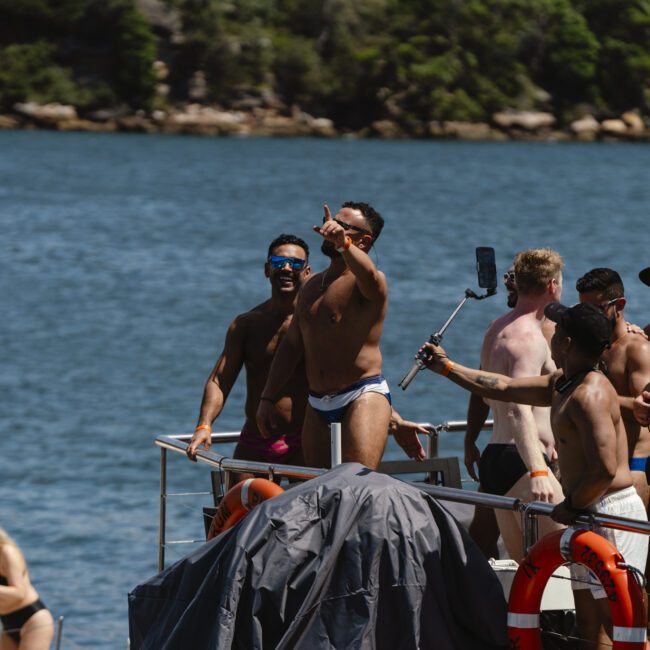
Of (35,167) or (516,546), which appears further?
(35,167)

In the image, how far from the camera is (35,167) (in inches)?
2931

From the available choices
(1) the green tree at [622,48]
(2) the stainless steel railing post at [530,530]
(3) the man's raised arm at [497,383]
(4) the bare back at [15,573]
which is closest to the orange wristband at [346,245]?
(3) the man's raised arm at [497,383]

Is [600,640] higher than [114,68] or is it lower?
lower

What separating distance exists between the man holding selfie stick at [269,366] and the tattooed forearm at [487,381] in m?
1.55

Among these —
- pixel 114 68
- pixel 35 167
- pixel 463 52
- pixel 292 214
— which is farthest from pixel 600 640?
pixel 463 52

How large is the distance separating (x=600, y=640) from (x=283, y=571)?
4.06ft

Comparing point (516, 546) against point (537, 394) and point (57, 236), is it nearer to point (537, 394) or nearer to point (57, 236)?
point (537, 394)

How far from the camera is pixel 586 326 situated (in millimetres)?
5664

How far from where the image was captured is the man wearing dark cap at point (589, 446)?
555 centimetres

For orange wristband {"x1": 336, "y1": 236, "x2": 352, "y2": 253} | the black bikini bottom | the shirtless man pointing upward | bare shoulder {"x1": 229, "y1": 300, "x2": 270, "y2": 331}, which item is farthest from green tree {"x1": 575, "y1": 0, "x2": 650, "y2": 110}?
the black bikini bottom

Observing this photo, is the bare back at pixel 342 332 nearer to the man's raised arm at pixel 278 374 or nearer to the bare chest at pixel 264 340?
the man's raised arm at pixel 278 374

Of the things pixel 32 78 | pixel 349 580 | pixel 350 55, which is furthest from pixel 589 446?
pixel 350 55

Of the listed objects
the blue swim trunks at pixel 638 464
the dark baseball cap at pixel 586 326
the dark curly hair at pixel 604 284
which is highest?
the dark curly hair at pixel 604 284

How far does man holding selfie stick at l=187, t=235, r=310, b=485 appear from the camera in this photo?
25.5ft
